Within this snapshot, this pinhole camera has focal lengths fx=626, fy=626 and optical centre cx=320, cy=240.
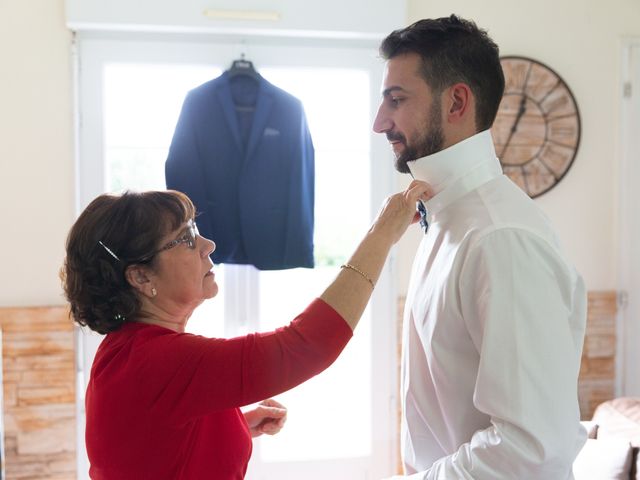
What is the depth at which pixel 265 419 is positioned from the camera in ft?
5.16

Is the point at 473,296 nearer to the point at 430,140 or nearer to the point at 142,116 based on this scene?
the point at 430,140

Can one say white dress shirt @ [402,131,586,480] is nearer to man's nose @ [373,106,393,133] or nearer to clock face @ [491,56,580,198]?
man's nose @ [373,106,393,133]

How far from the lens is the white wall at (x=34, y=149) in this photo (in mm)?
2688

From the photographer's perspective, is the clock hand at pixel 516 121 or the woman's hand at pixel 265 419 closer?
the woman's hand at pixel 265 419

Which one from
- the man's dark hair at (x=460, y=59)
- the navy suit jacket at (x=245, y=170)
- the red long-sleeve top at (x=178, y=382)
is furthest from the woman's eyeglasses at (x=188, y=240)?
the navy suit jacket at (x=245, y=170)

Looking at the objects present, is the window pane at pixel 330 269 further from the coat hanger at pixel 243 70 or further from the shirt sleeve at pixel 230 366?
the shirt sleeve at pixel 230 366

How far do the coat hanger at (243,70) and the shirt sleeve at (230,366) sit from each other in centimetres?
181

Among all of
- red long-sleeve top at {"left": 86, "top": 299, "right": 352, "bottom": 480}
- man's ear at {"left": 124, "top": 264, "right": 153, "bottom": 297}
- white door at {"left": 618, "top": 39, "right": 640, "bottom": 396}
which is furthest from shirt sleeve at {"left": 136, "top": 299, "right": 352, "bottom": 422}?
white door at {"left": 618, "top": 39, "right": 640, "bottom": 396}

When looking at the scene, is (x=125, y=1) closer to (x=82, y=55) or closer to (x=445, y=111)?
(x=82, y=55)

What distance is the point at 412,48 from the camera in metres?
1.31

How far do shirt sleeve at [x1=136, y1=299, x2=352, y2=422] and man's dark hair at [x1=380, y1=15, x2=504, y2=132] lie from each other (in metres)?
0.54

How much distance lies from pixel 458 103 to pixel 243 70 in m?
1.64

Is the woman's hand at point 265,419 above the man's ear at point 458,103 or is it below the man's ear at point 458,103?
below

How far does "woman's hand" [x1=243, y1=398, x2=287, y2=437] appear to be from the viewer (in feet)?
5.12
